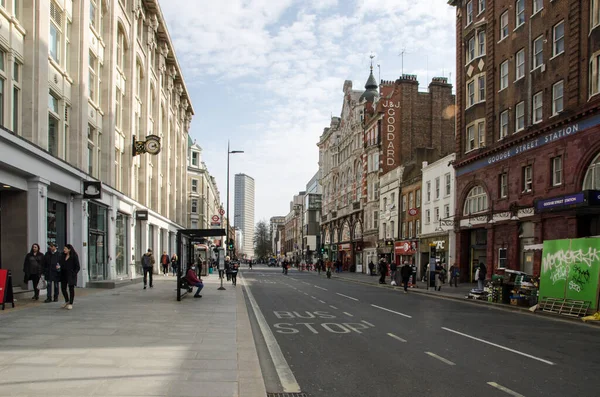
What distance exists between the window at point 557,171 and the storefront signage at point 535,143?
39.6 inches

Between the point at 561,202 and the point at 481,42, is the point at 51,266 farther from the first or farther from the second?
the point at 481,42

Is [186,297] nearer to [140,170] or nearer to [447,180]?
[140,170]

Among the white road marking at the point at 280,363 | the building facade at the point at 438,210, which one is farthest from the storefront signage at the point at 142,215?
the white road marking at the point at 280,363

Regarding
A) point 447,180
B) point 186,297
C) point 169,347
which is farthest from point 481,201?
point 169,347

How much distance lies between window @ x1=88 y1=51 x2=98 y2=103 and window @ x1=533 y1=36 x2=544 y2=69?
2318 cm

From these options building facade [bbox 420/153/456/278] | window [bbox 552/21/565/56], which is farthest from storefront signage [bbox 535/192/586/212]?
building facade [bbox 420/153/456/278]

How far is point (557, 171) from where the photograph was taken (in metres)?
27.4

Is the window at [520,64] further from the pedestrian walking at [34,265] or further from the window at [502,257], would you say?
the pedestrian walking at [34,265]

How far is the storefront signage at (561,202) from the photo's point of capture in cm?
2131

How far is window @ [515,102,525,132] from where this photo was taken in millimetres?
30922

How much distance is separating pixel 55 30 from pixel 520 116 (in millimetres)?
24545

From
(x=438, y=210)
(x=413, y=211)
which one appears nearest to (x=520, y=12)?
(x=438, y=210)

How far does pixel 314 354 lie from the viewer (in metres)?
9.63

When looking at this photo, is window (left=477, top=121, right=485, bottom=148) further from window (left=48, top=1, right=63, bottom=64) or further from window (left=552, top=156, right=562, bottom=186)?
window (left=48, top=1, right=63, bottom=64)
